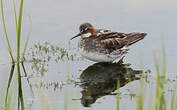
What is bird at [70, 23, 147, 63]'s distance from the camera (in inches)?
410

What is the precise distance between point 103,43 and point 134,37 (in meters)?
0.54

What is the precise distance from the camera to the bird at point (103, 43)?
10422mm

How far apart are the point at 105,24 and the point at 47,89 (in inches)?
145

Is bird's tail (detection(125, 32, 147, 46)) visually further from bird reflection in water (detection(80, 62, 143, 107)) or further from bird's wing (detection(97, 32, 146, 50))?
bird reflection in water (detection(80, 62, 143, 107))

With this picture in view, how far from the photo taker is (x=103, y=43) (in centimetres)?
1080

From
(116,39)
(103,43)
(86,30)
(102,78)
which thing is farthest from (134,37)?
(102,78)

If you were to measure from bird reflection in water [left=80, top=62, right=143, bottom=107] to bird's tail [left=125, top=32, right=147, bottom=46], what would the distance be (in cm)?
60

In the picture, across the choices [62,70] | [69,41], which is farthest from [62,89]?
[69,41]

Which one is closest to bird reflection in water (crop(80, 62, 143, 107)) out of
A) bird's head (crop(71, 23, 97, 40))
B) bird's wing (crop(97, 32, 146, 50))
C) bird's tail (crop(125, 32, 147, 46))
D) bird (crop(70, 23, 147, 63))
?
bird (crop(70, 23, 147, 63))

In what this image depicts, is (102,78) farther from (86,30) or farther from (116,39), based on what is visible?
→ (86,30)

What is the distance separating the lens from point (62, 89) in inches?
332

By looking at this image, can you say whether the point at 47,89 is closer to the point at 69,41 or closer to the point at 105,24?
the point at 69,41

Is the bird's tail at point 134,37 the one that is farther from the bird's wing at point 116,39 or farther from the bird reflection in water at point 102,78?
the bird reflection in water at point 102,78

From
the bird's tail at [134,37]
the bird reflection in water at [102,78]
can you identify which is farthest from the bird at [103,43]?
the bird reflection in water at [102,78]
